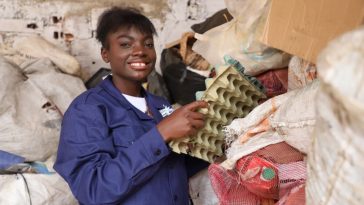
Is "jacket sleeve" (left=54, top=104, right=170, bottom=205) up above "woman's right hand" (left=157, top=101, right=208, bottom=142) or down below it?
below

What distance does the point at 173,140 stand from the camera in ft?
3.28

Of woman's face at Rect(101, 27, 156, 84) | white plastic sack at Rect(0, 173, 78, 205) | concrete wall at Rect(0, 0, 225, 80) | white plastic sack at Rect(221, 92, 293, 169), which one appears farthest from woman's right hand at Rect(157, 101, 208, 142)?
concrete wall at Rect(0, 0, 225, 80)

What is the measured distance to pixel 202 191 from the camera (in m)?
1.45

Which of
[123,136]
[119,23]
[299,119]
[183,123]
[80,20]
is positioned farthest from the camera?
[80,20]

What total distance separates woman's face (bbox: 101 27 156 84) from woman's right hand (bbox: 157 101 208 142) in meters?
0.23

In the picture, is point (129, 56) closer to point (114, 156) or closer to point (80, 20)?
point (114, 156)

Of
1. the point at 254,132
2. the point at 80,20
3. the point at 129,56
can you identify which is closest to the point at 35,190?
the point at 129,56

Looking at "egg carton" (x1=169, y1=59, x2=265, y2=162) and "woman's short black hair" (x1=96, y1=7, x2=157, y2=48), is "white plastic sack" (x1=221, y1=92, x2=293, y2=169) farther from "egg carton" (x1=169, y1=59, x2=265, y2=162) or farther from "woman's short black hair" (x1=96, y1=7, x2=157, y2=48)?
"woman's short black hair" (x1=96, y1=7, x2=157, y2=48)

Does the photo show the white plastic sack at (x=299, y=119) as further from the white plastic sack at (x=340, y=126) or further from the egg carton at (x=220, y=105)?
the white plastic sack at (x=340, y=126)

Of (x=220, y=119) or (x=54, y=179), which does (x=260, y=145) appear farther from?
(x=54, y=179)

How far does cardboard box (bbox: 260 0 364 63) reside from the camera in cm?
82

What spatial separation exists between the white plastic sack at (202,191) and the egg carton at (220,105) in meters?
0.32

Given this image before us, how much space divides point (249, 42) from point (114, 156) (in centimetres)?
59

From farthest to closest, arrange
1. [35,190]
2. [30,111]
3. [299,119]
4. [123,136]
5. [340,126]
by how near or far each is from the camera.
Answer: [30,111]
[35,190]
[123,136]
[299,119]
[340,126]
